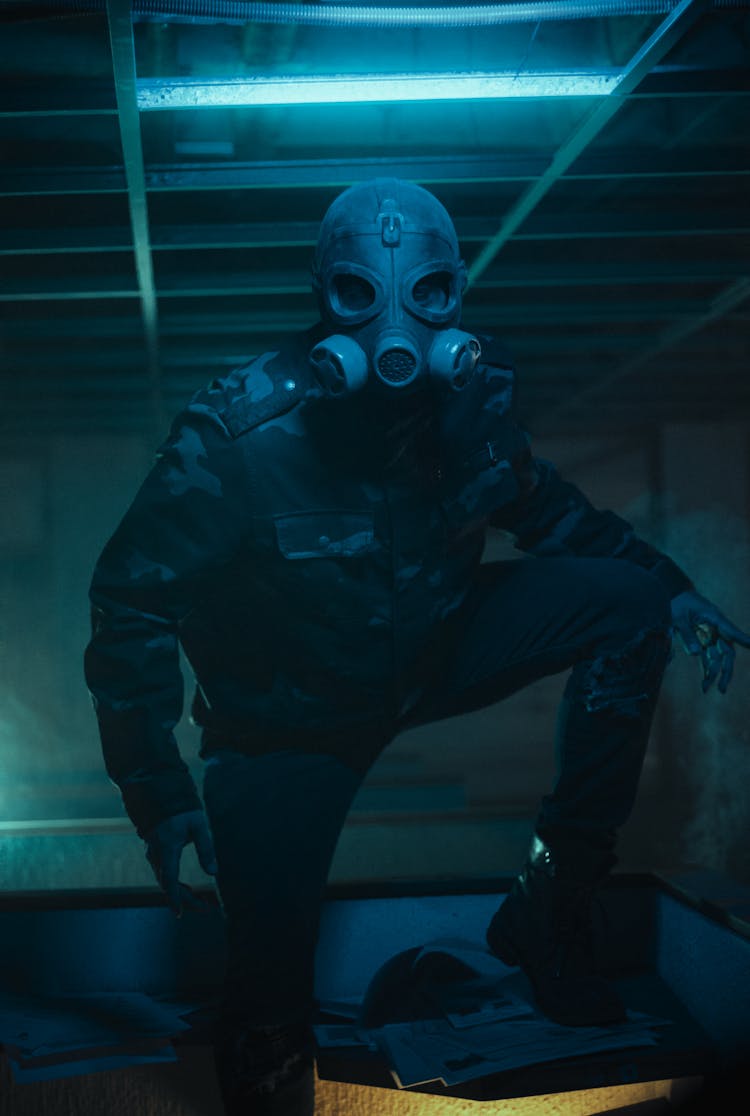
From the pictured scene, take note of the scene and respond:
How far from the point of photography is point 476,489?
5.84ft

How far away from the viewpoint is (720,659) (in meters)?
1.86

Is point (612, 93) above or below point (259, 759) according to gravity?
above

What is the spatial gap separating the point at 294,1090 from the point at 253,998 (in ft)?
0.50

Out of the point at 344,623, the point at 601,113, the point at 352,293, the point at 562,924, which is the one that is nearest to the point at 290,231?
the point at 601,113

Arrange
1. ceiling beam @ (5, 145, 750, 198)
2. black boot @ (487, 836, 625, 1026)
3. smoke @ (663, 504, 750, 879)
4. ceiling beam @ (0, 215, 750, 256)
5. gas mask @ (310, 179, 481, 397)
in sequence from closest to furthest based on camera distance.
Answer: gas mask @ (310, 179, 481, 397) → black boot @ (487, 836, 625, 1026) → ceiling beam @ (5, 145, 750, 198) → ceiling beam @ (0, 215, 750, 256) → smoke @ (663, 504, 750, 879)

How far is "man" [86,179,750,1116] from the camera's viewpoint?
1.60 metres

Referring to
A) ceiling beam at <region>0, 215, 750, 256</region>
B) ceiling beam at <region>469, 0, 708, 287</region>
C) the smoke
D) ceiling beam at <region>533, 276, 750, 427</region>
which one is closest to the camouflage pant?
ceiling beam at <region>469, 0, 708, 287</region>

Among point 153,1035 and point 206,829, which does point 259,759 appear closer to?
point 206,829

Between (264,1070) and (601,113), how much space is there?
1838 millimetres

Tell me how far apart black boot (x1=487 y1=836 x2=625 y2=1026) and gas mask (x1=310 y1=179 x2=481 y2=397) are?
0.85 m

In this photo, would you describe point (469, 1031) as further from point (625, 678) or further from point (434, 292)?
point (434, 292)

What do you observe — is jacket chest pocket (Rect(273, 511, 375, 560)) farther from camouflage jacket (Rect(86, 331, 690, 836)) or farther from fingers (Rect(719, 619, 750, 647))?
fingers (Rect(719, 619, 750, 647))

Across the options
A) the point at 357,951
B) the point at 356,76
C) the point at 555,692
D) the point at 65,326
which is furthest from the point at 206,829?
the point at 555,692

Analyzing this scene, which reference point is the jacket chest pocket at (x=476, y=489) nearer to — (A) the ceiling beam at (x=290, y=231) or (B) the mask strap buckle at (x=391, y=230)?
(B) the mask strap buckle at (x=391, y=230)
